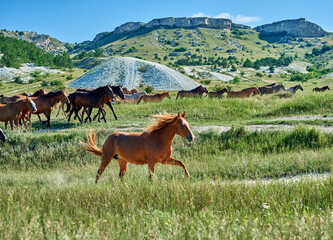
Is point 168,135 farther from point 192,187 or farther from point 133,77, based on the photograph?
point 133,77

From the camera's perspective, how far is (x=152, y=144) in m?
6.40

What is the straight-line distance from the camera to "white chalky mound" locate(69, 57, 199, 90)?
170 ft

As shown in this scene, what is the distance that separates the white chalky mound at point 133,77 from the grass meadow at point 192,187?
3348 centimetres

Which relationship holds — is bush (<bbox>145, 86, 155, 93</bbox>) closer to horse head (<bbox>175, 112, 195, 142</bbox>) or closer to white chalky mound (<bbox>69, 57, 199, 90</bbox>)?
white chalky mound (<bbox>69, 57, 199, 90</bbox>)

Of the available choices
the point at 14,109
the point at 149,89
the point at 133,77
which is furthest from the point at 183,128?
the point at 133,77

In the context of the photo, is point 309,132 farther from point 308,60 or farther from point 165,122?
point 308,60

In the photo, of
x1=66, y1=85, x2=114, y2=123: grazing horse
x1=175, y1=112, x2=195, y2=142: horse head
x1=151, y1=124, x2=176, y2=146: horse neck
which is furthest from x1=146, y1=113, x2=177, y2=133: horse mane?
x1=66, y1=85, x2=114, y2=123: grazing horse

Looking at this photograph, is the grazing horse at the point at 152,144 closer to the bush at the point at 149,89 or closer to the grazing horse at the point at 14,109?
the grazing horse at the point at 14,109

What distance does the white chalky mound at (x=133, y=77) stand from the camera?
170 ft

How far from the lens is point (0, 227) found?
3.43 metres

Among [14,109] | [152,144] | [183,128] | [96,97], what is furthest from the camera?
[96,97]

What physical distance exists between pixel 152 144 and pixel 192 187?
1672 millimetres

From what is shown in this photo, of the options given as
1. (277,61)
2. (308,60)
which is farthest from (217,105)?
(308,60)

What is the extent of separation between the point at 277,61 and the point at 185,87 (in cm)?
12343
